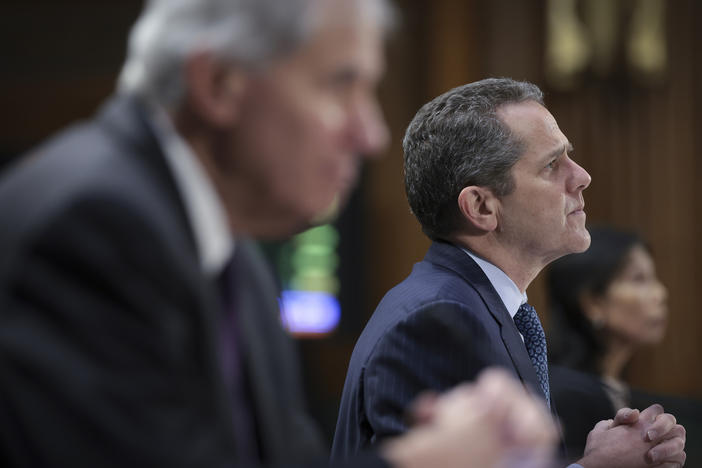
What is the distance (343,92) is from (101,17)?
580cm

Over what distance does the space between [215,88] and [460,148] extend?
3.54ft

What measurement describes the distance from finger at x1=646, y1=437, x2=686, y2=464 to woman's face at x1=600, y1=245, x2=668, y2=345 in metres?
1.62

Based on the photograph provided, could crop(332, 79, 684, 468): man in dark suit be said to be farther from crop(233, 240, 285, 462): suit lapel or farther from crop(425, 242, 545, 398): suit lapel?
crop(233, 240, 285, 462): suit lapel

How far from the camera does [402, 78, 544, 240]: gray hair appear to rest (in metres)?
1.97

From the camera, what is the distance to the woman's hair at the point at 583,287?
335 cm

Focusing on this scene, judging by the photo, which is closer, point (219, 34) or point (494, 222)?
point (219, 34)

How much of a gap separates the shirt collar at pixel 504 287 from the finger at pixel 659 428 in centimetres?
36

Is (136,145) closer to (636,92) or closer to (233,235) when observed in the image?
(233,235)

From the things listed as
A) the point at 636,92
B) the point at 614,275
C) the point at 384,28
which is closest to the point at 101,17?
the point at 636,92

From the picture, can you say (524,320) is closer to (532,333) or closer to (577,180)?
(532,333)

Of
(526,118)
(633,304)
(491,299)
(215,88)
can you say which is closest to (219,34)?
(215,88)

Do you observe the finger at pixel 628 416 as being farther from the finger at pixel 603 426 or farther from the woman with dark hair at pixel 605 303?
the woman with dark hair at pixel 605 303

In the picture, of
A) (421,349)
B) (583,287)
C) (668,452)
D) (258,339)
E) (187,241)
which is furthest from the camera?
(583,287)

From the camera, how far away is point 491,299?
6.08ft
